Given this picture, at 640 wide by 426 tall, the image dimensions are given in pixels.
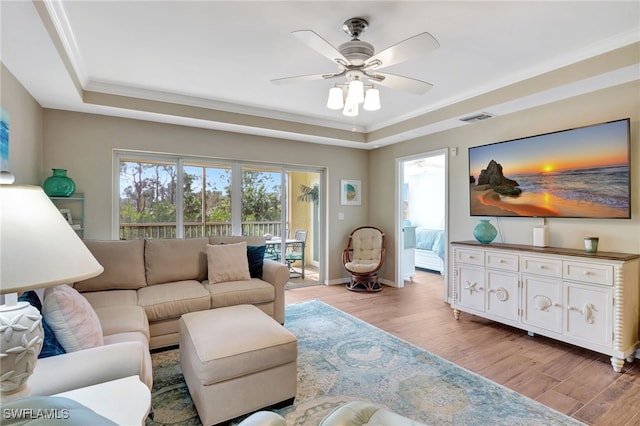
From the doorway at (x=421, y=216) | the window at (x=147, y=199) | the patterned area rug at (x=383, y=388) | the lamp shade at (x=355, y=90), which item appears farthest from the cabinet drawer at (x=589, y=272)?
the window at (x=147, y=199)

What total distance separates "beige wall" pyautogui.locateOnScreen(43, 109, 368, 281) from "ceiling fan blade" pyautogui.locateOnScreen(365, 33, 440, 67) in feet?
9.43

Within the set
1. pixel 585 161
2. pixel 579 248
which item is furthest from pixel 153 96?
pixel 579 248

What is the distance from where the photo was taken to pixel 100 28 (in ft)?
7.59

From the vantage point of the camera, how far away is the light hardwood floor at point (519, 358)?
83.7 inches

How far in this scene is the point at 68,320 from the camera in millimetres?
1594

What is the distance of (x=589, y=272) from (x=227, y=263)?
3347mm

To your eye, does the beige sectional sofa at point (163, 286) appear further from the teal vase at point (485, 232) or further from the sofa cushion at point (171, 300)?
the teal vase at point (485, 232)

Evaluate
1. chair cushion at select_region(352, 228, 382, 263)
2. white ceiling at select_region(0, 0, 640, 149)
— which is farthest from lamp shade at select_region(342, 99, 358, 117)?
chair cushion at select_region(352, 228, 382, 263)

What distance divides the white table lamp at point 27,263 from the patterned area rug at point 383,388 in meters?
1.19

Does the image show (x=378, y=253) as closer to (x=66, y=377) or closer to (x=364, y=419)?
(x=364, y=419)

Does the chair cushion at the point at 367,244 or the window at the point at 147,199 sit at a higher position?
the window at the point at 147,199

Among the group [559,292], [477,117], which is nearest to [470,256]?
[559,292]

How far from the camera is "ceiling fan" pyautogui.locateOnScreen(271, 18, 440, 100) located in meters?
1.86

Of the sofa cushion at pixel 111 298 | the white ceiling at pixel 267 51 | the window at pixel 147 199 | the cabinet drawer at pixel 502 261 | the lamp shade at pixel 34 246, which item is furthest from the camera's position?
the window at pixel 147 199
